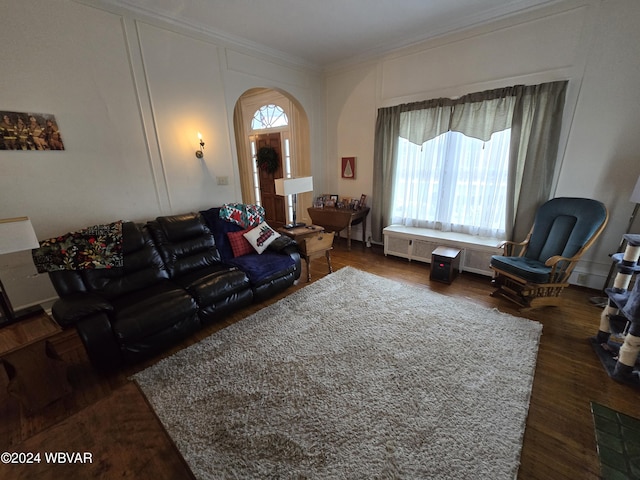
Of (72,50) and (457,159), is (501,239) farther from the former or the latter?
(72,50)

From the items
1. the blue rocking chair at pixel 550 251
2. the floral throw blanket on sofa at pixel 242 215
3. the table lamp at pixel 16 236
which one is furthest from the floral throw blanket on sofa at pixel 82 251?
the blue rocking chair at pixel 550 251

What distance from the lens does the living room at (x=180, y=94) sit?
2.27 m

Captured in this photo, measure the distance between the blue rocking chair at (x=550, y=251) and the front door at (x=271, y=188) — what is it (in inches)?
163

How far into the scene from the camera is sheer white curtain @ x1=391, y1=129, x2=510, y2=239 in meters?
3.25

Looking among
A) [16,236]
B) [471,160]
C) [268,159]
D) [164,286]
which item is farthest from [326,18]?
[16,236]

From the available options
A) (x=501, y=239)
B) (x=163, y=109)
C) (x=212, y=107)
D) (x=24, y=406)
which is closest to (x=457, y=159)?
(x=501, y=239)

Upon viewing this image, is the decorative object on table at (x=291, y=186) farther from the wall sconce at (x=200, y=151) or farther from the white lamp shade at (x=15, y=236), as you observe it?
the white lamp shade at (x=15, y=236)

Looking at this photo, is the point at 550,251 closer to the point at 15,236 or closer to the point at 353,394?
the point at 353,394

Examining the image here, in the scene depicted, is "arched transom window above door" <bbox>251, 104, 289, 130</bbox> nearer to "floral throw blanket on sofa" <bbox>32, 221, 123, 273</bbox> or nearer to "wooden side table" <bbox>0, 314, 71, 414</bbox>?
"floral throw blanket on sofa" <bbox>32, 221, 123, 273</bbox>

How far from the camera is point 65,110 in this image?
7.78ft

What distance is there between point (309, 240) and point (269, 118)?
3.44m

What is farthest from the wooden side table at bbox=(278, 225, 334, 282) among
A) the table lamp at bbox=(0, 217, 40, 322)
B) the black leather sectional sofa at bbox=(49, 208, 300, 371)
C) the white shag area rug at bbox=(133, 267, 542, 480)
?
the table lamp at bbox=(0, 217, 40, 322)

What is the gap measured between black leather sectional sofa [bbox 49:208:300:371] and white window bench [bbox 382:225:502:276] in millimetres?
1666

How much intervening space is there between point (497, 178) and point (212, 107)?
3670 millimetres
